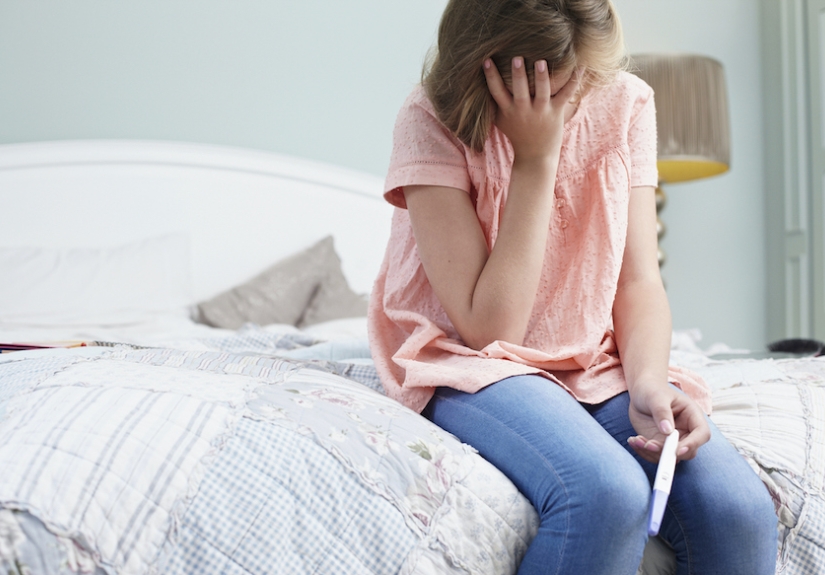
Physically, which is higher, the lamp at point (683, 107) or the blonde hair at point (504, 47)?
the blonde hair at point (504, 47)

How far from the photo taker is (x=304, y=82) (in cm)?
240

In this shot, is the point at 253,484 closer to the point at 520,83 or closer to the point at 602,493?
the point at 602,493

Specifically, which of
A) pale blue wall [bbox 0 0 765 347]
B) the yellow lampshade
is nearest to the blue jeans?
the yellow lampshade

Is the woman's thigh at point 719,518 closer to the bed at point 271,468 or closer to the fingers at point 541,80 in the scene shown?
the bed at point 271,468

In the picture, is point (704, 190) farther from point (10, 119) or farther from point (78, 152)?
point (10, 119)

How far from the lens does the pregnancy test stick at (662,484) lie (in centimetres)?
60

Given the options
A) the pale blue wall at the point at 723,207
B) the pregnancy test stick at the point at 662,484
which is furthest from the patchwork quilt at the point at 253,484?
the pale blue wall at the point at 723,207

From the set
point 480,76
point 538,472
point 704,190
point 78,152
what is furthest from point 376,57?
point 538,472

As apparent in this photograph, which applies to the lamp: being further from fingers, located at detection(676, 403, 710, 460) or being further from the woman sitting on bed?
fingers, located at detection(676, 403, 710, 460)

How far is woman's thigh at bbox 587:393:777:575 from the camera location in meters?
0.66

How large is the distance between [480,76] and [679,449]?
0.49m

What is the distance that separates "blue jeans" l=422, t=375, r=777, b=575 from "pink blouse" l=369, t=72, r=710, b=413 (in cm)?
11

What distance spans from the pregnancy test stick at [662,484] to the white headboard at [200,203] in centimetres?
168

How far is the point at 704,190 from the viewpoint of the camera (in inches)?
108
